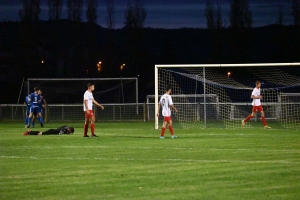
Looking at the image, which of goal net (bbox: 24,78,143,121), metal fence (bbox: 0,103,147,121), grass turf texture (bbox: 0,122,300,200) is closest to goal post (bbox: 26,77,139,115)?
goal net (bbox: 24,78,143,121)

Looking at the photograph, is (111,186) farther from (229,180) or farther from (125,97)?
(125,97)

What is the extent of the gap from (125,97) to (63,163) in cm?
4208

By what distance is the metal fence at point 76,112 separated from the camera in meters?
45.5

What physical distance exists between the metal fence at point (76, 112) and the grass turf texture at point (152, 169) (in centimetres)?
2159

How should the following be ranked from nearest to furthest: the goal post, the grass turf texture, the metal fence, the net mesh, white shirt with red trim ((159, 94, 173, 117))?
the grass turf texture
white shirt with red trim ((159, 94, 173, 117))
the metal fence
the goal post
the net mesh

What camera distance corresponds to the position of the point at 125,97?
193 ft

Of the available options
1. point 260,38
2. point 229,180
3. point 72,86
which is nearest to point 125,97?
point 72,86

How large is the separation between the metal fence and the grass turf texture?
2159 centimetres

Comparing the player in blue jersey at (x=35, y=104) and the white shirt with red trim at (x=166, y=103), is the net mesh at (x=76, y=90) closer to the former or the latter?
the player in blue jersey at (x=35, y=104)

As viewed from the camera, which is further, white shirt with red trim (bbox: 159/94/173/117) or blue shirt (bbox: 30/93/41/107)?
blue shirt (bbox: 30/93/41/107)

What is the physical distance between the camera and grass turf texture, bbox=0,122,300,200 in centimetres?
1193

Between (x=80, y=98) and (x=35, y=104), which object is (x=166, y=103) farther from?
(x=80, y=98)

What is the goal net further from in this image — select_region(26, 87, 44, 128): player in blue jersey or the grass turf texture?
the grass turf texture

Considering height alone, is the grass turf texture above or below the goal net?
below
